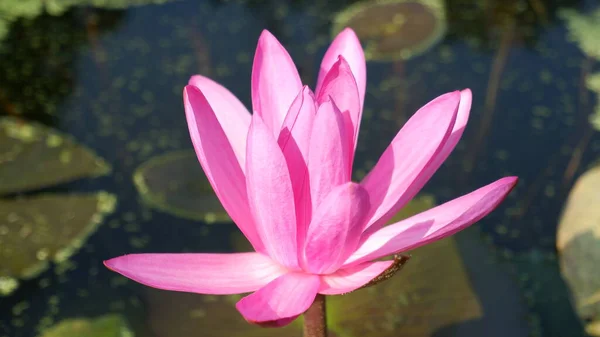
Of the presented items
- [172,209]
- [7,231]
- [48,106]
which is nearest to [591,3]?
[172,209]

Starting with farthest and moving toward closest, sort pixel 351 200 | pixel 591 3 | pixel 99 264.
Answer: pixel 591 3, pixel 99 264, pixel 351 200

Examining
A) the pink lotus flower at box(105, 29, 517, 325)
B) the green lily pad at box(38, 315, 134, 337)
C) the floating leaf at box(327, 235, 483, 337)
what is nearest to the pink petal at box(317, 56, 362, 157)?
the pink lotus flower at box(105, 29, 517, 325)

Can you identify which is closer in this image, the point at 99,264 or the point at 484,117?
the point at 99,264

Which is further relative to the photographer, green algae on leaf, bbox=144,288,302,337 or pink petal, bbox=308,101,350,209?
green algae on leaf, bbox=144,288,302,337

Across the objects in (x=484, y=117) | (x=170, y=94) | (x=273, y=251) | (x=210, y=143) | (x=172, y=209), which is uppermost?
(x=210, y=143)

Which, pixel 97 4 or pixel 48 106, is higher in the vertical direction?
pixel 97 4

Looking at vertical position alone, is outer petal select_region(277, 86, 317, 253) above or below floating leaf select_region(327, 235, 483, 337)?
above

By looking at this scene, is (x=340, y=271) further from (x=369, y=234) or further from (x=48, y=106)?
(x=48, y=106)

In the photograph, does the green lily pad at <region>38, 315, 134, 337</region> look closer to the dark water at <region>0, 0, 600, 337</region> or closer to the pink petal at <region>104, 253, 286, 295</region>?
the dark water at <region>0, 0, 600, 337</region>
